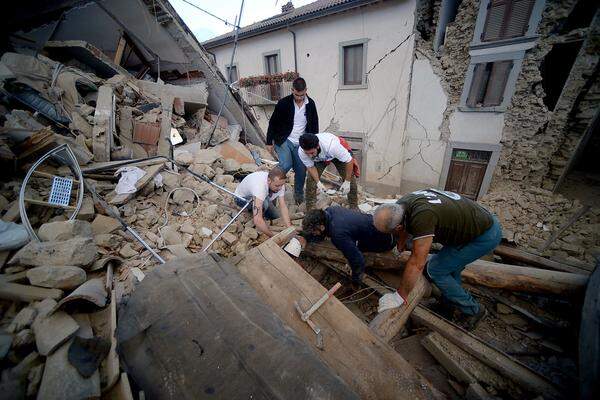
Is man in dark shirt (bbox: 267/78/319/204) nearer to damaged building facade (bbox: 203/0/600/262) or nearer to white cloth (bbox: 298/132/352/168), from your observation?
white cloth (bbox: 298/132/352/168)

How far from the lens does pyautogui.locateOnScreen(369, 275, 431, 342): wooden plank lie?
1886mm

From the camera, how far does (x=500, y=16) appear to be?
259 inches

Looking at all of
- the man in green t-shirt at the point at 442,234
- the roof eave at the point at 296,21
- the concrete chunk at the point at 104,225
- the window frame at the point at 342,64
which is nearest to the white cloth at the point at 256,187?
the concrete chunk at the point at 104,225

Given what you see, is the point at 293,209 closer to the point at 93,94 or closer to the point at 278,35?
the point at 93,94

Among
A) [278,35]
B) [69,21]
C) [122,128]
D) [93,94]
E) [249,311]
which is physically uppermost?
[278,35]

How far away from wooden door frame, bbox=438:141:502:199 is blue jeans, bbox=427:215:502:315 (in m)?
6.97

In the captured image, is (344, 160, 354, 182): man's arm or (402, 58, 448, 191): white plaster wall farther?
(402, 58, 448, 191): white plaster wall

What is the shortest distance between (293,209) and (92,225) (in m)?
2.85

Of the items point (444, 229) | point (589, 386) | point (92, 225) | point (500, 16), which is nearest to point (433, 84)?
point (500, 16)

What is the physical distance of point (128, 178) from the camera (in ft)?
10.9

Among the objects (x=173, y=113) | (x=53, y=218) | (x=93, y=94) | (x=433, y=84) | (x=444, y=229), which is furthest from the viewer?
Answer: (x=433, y=84)

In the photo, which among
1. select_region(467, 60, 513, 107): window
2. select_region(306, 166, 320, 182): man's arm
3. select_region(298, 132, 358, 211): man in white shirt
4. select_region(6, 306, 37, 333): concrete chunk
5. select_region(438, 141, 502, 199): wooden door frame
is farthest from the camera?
select_region(438, 141, 502, 199): wooden door frame

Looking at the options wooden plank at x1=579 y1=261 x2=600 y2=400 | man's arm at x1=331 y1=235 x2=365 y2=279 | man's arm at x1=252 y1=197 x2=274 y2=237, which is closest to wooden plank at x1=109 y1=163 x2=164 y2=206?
man's arm at x1=252 y1=197 x2=274 y2=237

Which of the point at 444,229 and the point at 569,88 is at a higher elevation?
the point at 569,88
